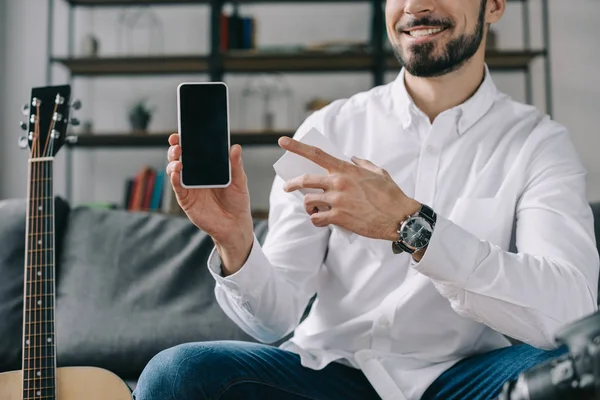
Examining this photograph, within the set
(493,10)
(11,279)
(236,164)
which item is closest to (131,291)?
(11,279)

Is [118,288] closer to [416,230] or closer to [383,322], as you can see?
[383,322]

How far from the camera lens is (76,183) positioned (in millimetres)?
3760

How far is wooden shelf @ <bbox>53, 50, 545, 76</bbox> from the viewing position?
136 inches

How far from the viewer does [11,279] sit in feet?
5.49

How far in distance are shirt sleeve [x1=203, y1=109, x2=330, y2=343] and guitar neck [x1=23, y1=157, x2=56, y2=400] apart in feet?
1.01

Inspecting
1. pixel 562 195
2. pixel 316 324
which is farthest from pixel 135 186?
pixel 562 195

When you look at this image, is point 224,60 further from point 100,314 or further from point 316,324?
point 316,324

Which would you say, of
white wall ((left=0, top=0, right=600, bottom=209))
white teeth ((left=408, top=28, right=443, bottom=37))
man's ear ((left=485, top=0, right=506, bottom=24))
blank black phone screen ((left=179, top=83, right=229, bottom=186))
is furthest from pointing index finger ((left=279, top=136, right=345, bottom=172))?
white wall ((left=0, top=0, right=600, bottom=209))

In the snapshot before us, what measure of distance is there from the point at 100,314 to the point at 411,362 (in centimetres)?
74

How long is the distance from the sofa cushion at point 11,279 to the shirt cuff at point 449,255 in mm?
987

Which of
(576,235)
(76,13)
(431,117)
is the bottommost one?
(576,235)

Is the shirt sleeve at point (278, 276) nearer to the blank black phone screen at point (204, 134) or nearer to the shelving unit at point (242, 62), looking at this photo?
the blank black phone screen at point (204, 134)

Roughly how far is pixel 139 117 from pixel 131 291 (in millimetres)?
1992

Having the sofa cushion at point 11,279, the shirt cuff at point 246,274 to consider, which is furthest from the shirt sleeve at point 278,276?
the sofa cushion at point 11,279
